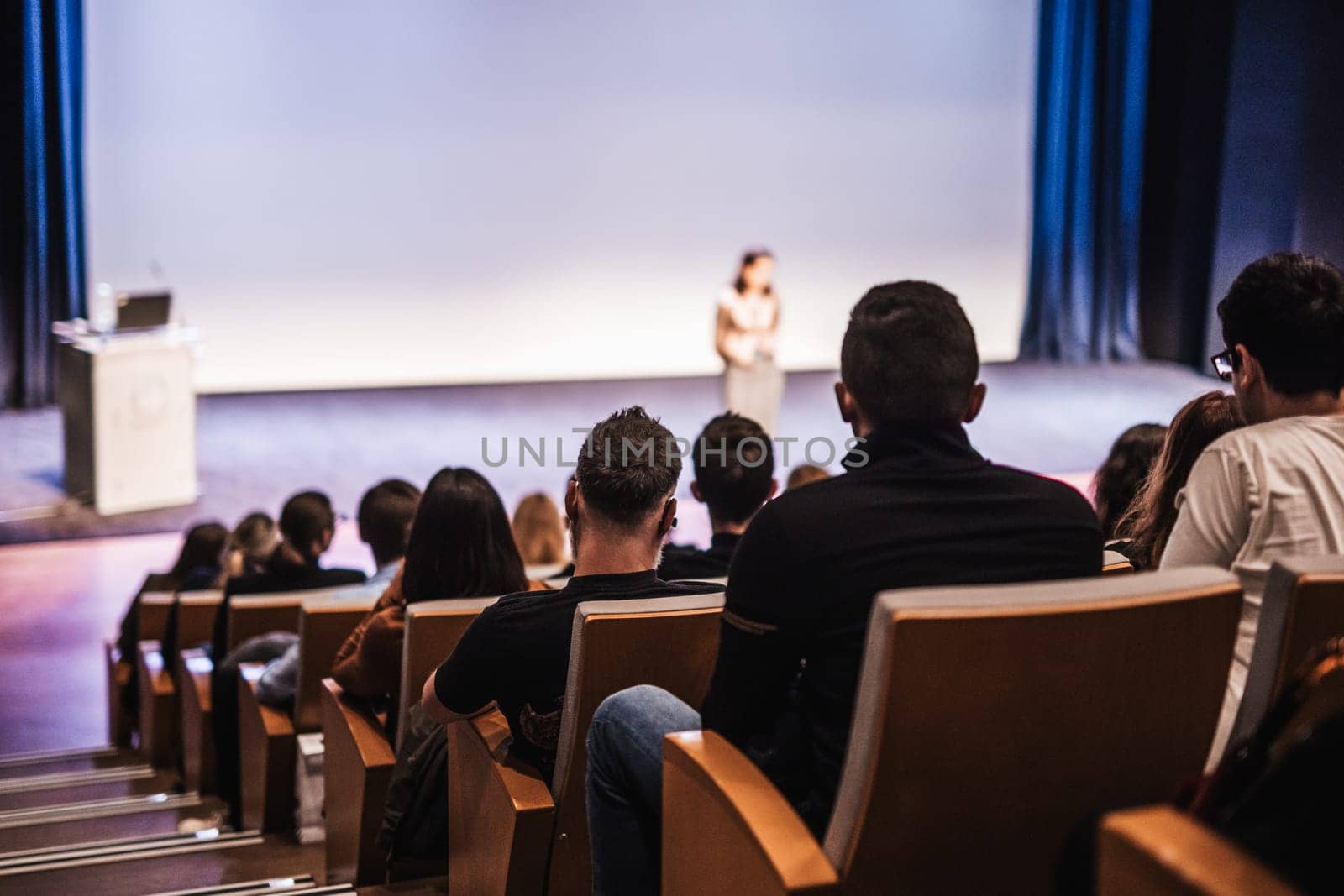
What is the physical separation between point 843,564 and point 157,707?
3.26m

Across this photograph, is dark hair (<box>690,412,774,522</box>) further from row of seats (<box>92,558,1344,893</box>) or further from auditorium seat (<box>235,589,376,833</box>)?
row of seats (<box>92,558,1344,893</box>)

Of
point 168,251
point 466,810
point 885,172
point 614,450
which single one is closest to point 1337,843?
point 614,450

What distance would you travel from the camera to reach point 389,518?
319cm

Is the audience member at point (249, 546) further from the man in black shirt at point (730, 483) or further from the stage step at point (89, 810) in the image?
the man in black shirt at point (730, 483)

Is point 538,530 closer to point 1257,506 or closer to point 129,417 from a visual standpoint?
point 1257,506

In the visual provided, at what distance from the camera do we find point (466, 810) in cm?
218

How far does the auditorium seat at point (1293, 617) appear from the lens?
1.52 meters

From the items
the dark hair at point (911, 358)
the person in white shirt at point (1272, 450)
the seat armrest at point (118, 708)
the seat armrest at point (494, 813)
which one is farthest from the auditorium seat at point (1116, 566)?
the seat armrest at point (118, 708)

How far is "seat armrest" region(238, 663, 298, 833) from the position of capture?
3117 mm

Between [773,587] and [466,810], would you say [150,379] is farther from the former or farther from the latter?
[773,587]

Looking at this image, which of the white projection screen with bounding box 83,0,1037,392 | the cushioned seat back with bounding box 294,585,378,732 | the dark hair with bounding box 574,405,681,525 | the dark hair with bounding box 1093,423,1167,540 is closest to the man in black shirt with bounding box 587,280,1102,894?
the dark hair with bounding box 574,405,681,525

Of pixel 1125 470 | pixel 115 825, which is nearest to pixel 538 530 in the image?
pixel 115 825

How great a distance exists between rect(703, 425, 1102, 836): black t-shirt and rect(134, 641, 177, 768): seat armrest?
120 inches

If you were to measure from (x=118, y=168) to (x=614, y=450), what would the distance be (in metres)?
8.15
